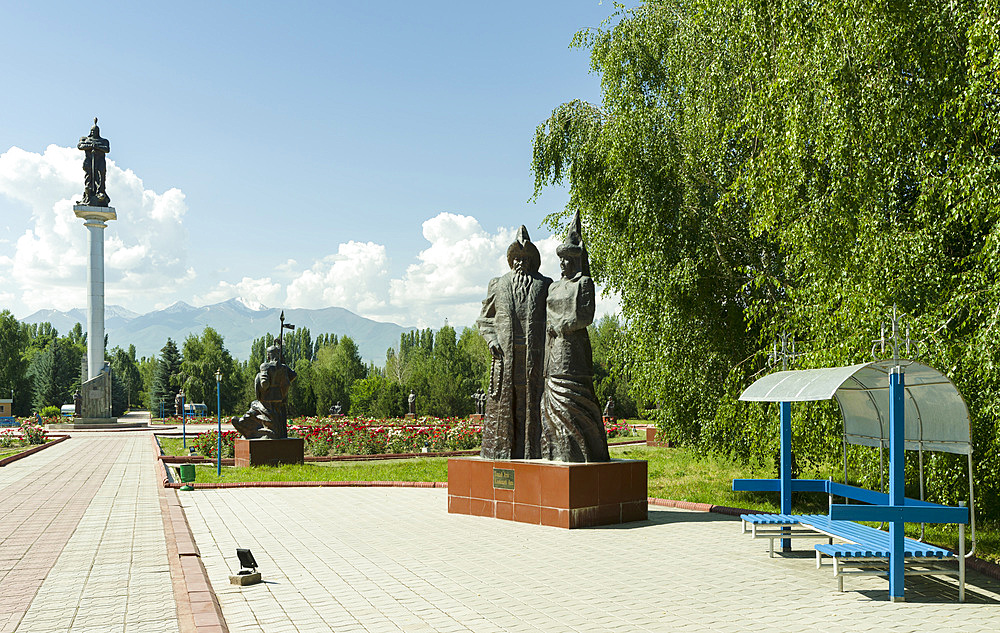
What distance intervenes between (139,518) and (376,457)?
11.5m

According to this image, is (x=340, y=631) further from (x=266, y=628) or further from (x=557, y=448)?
(x=557, y=448)

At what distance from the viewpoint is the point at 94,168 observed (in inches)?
2052

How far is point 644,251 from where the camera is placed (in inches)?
525

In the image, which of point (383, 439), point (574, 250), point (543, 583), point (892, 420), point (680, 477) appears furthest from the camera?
point (383, 439)

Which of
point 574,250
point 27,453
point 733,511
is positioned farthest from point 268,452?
point 27,453

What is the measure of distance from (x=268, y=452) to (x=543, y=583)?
43.5ft

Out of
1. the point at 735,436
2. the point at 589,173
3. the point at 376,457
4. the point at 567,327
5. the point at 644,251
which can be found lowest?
the point at 376,457

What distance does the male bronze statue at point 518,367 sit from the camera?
1077 centimetres

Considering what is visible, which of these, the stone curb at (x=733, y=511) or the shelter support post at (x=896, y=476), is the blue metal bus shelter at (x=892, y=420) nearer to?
the shelter support post at (x=896, y=476)

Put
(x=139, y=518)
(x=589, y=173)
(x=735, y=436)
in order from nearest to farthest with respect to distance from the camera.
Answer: (x=139, y=518)
(x=735, y=436)
(x=589, y=173)

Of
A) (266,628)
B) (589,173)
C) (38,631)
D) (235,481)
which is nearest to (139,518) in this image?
(235,481)

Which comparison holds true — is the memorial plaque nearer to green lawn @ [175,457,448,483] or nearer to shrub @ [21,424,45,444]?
green lawn @ [175,457,448,483]

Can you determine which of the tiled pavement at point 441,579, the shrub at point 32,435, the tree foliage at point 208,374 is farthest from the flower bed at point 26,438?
the tree foliage at point 208,374

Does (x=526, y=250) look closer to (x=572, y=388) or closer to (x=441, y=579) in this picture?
(x=572, y=388)
